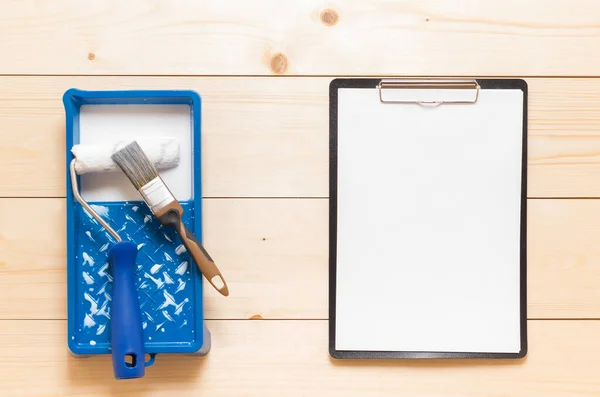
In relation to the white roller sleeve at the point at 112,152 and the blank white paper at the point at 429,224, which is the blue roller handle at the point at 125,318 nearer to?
the white roller sleeve at the point at 112,152

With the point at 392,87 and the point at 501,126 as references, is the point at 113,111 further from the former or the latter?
the point at 501,126

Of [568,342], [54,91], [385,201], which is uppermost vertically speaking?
[54,91]

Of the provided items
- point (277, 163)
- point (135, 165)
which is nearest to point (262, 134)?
point (277, 163)

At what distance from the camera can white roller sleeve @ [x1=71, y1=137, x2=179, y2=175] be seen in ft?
1.63

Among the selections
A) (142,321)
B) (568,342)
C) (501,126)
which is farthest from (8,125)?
(568,342)

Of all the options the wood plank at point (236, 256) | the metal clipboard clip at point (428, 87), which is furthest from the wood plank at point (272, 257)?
the metal clipboard clip at point (428, 87)

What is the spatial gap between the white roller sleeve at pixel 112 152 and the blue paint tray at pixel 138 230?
0.01 m

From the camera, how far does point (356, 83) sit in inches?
21.6

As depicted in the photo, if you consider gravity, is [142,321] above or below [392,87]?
below
